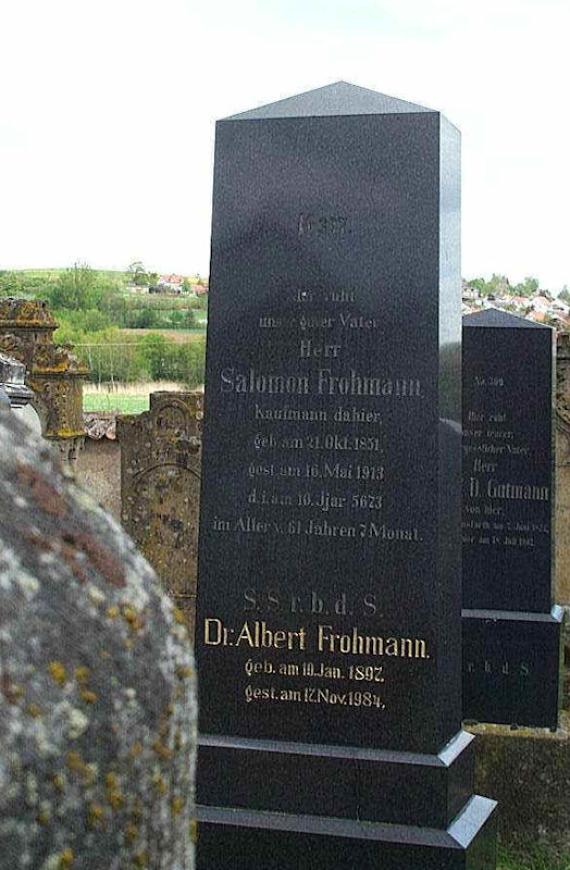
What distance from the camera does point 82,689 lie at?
1216 millimetres

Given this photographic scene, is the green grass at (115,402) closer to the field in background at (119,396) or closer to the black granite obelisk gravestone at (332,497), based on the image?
the field in background at (119,396)

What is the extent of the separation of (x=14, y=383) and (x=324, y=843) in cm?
343

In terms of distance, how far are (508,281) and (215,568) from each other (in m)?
29.9

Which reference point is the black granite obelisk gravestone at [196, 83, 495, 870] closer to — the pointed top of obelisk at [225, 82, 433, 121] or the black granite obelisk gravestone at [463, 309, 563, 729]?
the pointed top of obelisk at [225, 82, 433, 121]

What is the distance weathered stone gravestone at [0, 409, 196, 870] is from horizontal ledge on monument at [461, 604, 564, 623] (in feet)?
17.7

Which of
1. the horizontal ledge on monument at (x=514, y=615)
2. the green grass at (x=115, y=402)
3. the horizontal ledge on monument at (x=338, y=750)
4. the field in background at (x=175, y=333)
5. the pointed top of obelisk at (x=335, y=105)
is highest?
the pointed top of obelisk at (x=335, y=105)

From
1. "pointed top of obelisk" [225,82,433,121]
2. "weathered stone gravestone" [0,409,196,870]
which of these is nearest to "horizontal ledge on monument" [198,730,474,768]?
"pointed top of obelisk" [225,82,433,121]

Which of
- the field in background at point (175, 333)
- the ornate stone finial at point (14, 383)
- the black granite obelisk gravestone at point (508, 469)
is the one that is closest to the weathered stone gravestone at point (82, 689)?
the ornate stone finial at point (14, 383)

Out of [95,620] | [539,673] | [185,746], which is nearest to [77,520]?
[95,620]

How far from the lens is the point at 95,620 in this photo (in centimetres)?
126

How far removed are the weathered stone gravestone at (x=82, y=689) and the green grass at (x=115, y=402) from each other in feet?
86.7

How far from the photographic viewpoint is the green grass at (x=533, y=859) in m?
5.72

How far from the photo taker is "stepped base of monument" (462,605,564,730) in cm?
662

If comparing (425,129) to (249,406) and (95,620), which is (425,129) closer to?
(249,406)
